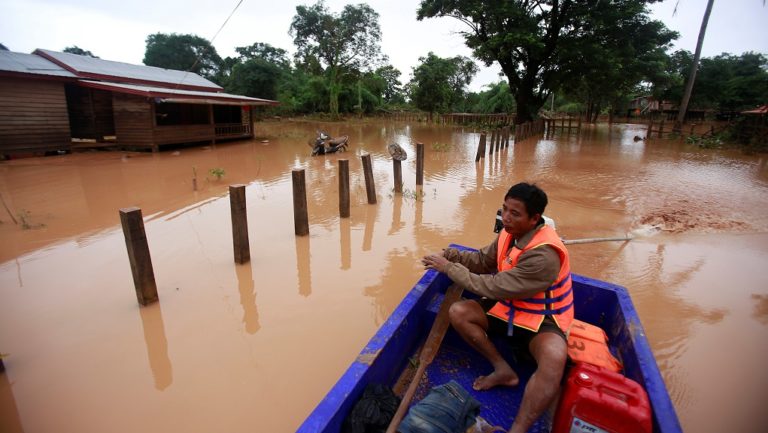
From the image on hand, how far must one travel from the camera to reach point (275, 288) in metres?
4.53

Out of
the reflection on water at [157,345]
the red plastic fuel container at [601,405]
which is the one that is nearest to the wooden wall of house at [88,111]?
the reflection on water at [157,345]

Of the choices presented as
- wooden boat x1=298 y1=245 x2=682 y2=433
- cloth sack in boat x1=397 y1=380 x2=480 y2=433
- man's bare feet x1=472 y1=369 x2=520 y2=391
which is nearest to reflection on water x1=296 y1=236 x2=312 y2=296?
wooden boat x1=298 y1=245 x2=682 y2=433

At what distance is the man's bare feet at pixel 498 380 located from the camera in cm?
258

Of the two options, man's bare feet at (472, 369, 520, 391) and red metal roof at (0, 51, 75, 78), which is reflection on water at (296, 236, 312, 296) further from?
red metal roof at (0, 51, 75, 78)

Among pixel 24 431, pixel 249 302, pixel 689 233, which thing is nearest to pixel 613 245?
pixel 689 233

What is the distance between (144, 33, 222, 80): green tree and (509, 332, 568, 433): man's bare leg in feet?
180

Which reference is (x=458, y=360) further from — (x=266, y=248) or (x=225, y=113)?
(x=225, y=113)

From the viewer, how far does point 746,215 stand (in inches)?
293

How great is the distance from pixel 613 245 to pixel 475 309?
4236 millimetres

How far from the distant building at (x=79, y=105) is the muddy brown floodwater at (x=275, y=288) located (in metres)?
3.58

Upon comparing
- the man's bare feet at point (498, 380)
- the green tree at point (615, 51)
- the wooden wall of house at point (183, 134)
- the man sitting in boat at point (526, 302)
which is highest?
the green tree at point (615, 51)

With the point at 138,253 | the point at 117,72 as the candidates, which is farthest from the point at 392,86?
the point at 138,253

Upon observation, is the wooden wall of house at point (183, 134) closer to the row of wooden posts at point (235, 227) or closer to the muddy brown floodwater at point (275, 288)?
the muddy brown floodwater at point (275, 288)

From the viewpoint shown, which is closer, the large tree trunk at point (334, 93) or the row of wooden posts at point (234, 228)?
the row of wooden posts at point (234, 228)
